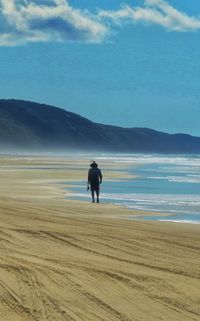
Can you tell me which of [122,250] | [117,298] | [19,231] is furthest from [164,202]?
[117,298]

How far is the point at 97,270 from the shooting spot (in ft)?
32.8

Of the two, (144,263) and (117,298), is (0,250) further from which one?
(117,298)

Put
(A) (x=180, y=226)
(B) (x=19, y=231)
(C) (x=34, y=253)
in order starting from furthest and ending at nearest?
(A) (x=180, y=226) < (B) (x=19, y=231) < (C) (x=34, y=253)

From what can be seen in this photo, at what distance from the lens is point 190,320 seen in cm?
734

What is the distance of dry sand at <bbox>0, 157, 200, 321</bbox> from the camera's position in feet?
25.4

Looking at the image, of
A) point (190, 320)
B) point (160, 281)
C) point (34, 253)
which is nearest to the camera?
point (190, 320)

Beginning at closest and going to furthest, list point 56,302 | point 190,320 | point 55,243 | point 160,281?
1. point 190,320
2. point 56,302
3. point 160,281
4. point 55,243

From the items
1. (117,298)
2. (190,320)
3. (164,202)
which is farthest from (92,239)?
(164,202)

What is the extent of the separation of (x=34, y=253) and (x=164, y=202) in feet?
47.4

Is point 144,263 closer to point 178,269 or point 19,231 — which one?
point 178,269

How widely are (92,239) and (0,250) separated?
8.03 ft

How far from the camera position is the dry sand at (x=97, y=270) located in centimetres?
774

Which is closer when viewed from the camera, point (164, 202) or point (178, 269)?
point (178, 269)

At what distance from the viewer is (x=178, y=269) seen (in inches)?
405
